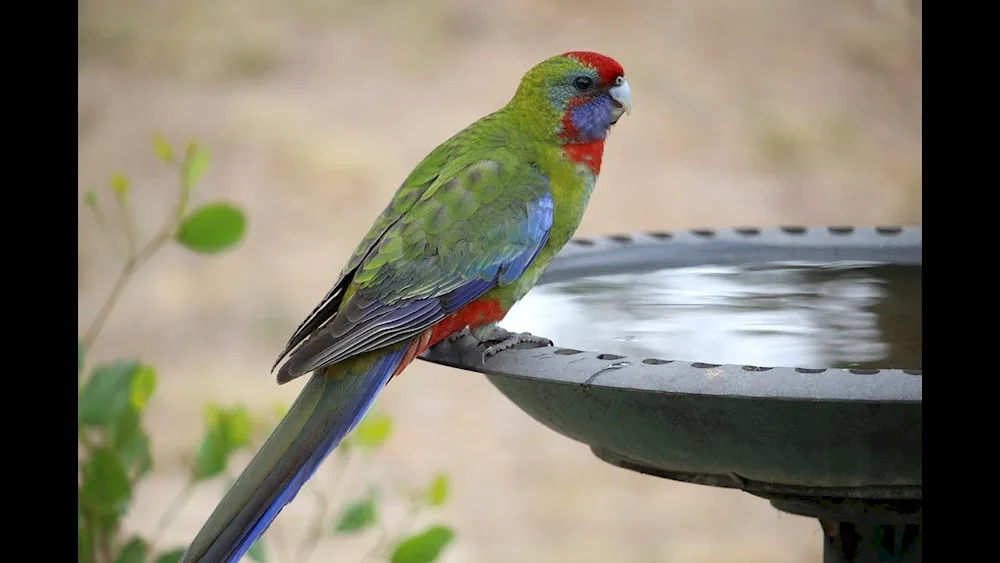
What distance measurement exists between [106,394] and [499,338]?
0.63m

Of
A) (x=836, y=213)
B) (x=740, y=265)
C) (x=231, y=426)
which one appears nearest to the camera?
(x=231, y=426)

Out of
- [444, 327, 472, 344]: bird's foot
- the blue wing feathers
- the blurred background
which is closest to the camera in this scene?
the blue wing feathers

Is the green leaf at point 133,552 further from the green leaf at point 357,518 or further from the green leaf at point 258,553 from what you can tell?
the green leaf at point 357,518

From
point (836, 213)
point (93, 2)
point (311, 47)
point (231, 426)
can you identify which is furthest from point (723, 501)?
point (93, 2)

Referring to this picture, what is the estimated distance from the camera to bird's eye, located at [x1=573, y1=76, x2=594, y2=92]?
2152mm

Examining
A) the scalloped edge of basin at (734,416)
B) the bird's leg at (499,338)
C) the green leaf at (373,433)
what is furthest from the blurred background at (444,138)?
the scalloped edge of basin at (734,416)

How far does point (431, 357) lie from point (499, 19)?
5945 millimetres

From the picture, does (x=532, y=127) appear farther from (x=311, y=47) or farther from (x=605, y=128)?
(x=311, y=47)

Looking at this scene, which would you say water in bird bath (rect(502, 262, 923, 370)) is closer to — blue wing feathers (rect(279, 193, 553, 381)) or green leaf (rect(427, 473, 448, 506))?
blue wing feathers (rect(279, 193, 553, 381))

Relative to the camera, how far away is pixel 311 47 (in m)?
7.42

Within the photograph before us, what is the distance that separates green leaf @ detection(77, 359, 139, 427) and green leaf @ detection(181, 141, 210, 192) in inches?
10.9

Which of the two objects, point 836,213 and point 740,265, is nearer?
point 740,265

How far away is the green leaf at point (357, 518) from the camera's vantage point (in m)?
2.01

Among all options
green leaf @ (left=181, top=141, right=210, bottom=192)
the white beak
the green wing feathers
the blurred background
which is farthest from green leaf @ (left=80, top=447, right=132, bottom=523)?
the blurred background
